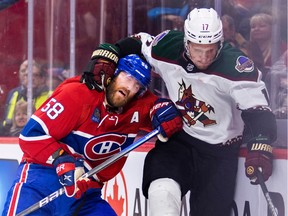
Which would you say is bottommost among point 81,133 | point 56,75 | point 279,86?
point 56,75

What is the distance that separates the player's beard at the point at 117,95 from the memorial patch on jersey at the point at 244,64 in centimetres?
45

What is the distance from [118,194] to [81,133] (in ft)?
2.74

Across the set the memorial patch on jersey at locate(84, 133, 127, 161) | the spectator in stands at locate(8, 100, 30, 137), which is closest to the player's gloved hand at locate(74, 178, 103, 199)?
the memorial patch on jersey at locate(84, 133, 127, 161)

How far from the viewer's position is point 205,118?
332cm

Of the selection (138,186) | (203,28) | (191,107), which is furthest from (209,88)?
(138,186)

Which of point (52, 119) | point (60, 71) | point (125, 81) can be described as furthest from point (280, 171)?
point (60, 71)

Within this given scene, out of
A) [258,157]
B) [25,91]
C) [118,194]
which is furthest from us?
[25,91]

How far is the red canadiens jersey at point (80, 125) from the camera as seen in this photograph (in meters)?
3.34

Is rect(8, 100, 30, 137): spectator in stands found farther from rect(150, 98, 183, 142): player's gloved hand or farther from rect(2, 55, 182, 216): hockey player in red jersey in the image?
rect(150, 98, 183, 142): player's gloved hand

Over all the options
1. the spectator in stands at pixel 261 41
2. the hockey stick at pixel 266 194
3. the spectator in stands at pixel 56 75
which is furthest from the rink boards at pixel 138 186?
the spectator in stands at pixel 56 75

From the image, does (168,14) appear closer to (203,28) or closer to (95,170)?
(203,28)

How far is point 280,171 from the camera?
3.23 metres

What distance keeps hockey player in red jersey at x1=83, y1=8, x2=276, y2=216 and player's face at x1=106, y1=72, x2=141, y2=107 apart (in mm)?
58

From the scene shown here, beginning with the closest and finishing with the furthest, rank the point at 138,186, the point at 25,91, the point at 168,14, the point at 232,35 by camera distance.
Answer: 1. the point at 232,35
2. the point at 168,14
3. the point at 138,186
4. the point at 25,91
